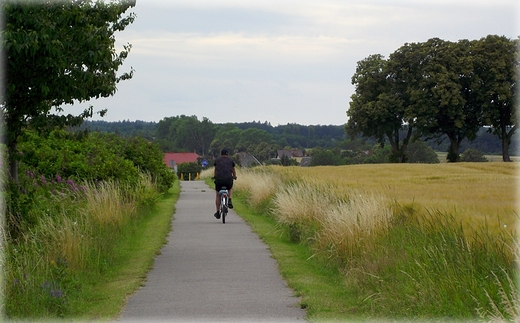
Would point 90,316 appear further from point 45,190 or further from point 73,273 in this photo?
point 45,190

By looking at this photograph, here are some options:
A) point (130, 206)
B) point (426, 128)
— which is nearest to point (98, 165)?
point (130, 206)

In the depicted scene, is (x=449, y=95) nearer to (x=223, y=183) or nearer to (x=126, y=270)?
(x=223, y=183)

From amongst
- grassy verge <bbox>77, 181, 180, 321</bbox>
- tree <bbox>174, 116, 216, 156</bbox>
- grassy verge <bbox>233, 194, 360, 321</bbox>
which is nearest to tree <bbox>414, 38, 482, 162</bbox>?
grassy verge <bbox>77, 181, 180, 321</bbox>

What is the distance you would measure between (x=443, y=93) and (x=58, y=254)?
5491 centimetres

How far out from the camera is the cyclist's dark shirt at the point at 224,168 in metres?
22.5

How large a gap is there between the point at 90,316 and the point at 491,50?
61369mm

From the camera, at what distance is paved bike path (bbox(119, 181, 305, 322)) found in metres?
9.62

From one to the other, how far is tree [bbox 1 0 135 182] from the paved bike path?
3.30 metres

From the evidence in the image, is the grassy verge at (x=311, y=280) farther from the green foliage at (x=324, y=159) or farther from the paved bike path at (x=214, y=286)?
the green foliage at (x=324, y=159)

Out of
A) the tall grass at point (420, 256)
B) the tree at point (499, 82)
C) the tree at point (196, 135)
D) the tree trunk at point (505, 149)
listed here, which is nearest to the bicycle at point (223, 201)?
the tall grass at point (420, 256)

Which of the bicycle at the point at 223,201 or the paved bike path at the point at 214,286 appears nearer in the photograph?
the paved bike path at the point at 214,286

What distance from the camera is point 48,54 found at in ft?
37.8

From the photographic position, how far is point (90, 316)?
31.5 ft

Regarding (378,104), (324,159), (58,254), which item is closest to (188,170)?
(324,159)
